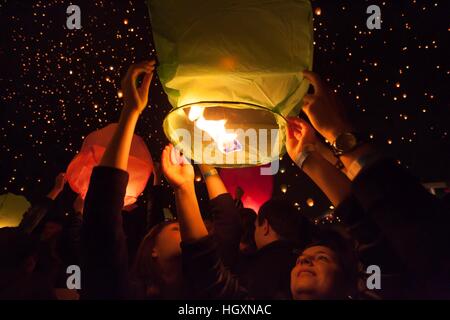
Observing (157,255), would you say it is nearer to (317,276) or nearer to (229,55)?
(317,276)

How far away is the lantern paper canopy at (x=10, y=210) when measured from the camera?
3326 millimetres

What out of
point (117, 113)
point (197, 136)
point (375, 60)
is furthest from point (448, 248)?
point (117, 113)

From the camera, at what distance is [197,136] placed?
1.52 metres

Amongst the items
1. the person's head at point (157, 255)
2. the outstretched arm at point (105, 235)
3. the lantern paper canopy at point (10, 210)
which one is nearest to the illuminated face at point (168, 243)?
the person's head at point (157, 255)

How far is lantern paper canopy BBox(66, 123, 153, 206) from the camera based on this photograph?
1.82 metres

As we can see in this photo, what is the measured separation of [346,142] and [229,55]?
1.57 feet

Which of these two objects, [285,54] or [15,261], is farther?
[15,261]

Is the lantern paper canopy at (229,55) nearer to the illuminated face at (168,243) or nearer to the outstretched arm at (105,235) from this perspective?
the outstretched arm at (105,235)

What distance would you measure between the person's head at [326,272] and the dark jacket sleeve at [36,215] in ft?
6.93

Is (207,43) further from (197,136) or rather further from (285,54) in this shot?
(197,136)

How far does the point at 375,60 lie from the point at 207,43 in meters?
2.35

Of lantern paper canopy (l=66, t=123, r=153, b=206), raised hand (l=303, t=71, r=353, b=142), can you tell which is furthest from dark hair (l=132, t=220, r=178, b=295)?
raised hand (l=303, t=71, r=353, b=142)

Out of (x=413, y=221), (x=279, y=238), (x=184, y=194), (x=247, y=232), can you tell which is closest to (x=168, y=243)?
(x=184, y=194)

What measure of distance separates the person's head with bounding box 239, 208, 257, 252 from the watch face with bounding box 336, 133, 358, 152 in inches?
51.9
